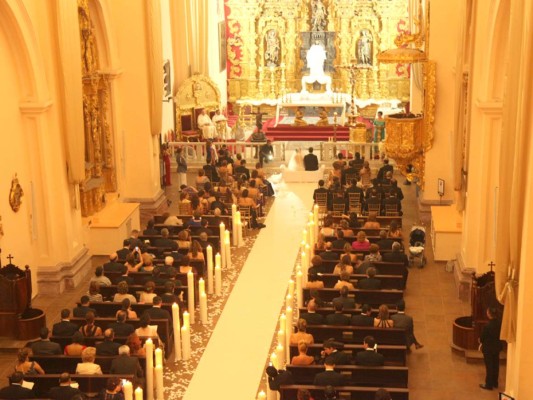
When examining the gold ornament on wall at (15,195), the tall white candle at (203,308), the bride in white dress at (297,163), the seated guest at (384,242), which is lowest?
the tall white candle at (203,308)

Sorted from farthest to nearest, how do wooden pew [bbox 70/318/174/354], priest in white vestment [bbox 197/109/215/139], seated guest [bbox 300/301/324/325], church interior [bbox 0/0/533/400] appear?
priest in white vestment [bbox 197/109/215/139] → wooden pew [bbox 70/318/174/354] → seated guest [bbox 300/301/324/325] → church interior [bbox 0/0/533/400]

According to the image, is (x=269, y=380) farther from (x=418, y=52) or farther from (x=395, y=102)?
(x=395, y=102)

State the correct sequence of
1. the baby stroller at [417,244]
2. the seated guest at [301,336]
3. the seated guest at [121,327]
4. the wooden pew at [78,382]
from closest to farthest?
the wooden pew at [78,382] → the seated guest at [301,336] → the seated guest at [121,327] → the baby stroller at [417,244]

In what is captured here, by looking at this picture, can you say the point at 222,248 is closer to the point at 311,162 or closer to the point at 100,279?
the point at 100,279

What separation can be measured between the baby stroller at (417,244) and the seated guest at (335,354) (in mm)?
6698

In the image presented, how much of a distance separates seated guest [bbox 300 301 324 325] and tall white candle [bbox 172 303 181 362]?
2.10 m

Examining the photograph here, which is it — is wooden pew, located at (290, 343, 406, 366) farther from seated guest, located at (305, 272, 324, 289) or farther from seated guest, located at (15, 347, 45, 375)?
seated guest, located at (15, 347, 45, 375)

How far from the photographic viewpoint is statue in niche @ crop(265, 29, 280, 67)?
40.9 meters

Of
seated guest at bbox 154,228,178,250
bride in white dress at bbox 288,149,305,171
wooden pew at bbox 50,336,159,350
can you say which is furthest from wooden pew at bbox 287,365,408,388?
bride in white dress at bbox 288,149,305,171

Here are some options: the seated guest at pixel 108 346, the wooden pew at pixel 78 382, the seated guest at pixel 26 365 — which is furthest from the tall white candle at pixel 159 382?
the seated guest at pixel 26 365

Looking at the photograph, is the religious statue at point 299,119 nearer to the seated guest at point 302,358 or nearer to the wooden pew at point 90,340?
the wooden pew at point 90,340

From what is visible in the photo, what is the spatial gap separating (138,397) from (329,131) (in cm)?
2315

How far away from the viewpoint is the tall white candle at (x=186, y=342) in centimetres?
1738

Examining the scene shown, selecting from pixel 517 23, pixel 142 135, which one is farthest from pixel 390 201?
pixel 517 23
